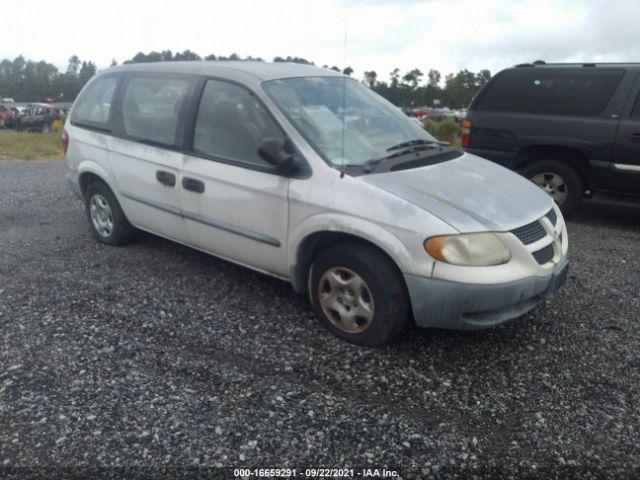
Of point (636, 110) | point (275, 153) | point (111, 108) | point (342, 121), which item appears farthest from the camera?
point (636, 110)

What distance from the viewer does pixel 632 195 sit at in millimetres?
6117

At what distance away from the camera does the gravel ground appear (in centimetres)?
251

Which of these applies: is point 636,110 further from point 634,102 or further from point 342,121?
point 342,121

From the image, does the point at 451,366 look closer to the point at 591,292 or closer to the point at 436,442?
the point at 436,442

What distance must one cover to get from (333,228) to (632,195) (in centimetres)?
447

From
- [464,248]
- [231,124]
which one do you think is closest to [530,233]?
[464,248]

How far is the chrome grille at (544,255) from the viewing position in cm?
320

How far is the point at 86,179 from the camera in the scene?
527 centimetres

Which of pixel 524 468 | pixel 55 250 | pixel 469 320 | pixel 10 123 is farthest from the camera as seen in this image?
pixel 10 123

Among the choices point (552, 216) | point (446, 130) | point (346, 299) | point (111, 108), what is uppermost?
point (111, 108)

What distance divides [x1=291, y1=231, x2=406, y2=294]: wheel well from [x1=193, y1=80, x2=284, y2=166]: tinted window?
616 millimetres

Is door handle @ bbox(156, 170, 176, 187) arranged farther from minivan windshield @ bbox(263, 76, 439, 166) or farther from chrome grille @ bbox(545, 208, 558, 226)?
chrome grille @ bbox(545, 208, 558, 226)

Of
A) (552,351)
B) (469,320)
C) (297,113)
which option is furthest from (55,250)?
(552,351)

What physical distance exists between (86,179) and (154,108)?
1305 millimetres
